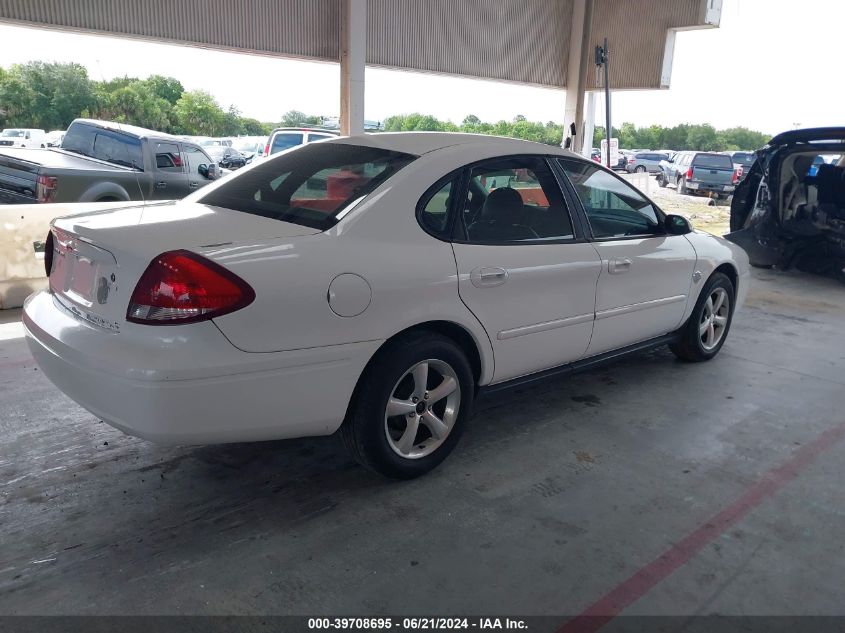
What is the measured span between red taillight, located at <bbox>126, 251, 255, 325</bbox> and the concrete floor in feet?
3.09

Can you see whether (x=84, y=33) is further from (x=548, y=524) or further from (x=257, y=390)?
(x=548, y=524)

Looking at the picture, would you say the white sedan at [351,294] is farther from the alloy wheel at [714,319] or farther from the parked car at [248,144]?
the parked car at [248,144]

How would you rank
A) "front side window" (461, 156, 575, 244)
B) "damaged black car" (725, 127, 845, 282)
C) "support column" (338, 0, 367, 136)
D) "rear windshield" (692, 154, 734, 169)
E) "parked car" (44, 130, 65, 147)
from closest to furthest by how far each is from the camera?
"front side window" (461, 156, 575, 244) → "damaged black car" (725, 127, 845, 282) → "parked car" (44, 130, 65, 147) → "support column" (338, 0, 367, 136) → "rear windshield" (692, 154, 734, 169)

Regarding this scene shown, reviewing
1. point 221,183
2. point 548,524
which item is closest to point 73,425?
point 221,183

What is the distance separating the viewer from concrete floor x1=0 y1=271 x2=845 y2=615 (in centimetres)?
245

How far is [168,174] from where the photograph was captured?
9.62 meters

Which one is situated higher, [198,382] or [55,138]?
[55,138]

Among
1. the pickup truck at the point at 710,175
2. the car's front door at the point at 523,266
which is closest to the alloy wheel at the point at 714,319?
the car's front door at the point at 523,266

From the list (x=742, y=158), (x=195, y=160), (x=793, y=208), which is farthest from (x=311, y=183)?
(x=742, y=158)

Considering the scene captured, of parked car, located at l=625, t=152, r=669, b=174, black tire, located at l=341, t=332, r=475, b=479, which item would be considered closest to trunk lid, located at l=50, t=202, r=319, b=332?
black tire, located at l=341, t=332, r=475, b=479

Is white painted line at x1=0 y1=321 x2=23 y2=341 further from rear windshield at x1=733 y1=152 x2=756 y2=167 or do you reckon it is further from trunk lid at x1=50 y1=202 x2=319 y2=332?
rear windshield at x1=733 y1=152 x2=756 y2=167

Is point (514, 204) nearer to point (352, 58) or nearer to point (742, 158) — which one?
point (352, 58)

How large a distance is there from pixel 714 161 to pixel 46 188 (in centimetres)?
2176

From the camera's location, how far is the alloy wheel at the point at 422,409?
3096mm
